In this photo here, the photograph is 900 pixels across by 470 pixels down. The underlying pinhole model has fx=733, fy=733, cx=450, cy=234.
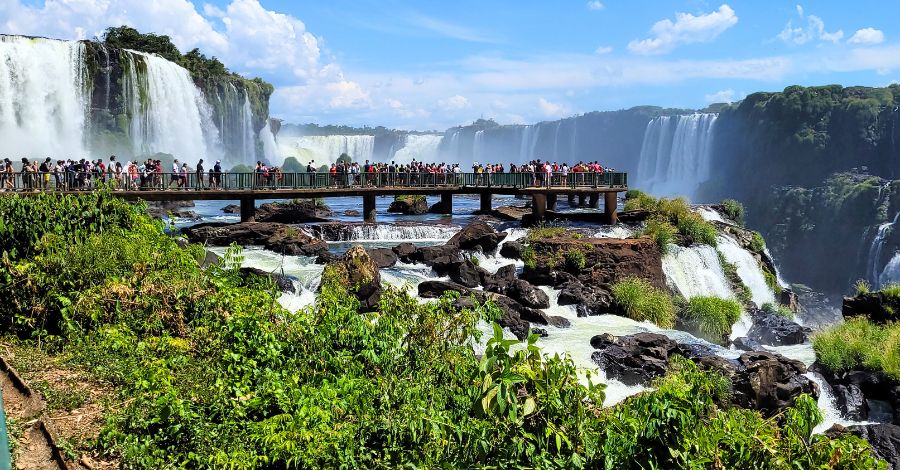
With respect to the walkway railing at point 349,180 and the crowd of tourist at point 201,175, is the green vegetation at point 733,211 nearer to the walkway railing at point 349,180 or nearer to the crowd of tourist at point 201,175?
the crowd of tourist at point 201,175

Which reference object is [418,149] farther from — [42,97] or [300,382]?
[300,382]

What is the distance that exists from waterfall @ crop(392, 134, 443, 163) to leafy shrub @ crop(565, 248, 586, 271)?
7277 centimetres

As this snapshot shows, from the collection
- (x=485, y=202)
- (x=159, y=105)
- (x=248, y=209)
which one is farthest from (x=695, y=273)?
(x=159, y=105)

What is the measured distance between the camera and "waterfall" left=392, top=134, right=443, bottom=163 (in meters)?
94.3

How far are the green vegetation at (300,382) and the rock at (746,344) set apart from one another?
667 centimetres

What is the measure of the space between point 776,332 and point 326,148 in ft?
227

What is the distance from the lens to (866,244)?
187 feet

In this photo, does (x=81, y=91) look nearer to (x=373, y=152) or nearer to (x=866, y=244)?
(x=373, y=152)

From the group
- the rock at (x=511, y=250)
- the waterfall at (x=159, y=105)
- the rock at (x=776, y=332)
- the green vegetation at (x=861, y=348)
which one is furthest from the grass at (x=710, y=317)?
the waterfall at (x=159, y=105)

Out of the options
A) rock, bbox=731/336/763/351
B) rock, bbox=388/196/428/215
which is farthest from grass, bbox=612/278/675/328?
rock, bbox=388/196/428/215

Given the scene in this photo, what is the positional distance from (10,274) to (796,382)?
1405cm

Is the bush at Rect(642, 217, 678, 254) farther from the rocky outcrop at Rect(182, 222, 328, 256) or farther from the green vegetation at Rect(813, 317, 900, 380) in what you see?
the rocky outcrop at Rect(182, 222, 328, 256)

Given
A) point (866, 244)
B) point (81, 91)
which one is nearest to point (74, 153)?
point (81, 91)

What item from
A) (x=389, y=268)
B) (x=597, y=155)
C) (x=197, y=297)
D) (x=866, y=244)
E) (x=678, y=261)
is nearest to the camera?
(x=197, y=297)
